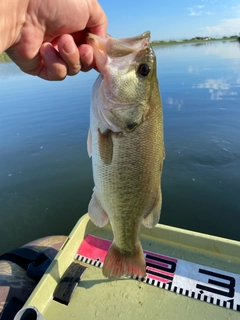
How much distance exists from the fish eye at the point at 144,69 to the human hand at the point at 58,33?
0.33 metres

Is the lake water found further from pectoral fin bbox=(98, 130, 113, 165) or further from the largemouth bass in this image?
pectoral fin bbox=(98, 130, 113, 165)

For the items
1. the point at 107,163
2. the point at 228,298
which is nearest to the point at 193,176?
the point at 228,298

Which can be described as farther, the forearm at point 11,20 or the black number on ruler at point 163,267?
the black number on ruler at point 163,267

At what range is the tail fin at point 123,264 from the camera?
1.80 metres

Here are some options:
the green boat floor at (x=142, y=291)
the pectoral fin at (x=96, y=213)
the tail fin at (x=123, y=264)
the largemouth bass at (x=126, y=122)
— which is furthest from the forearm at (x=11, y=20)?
the green boat floor at (x=142, y=291)

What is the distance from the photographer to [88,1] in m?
1.81

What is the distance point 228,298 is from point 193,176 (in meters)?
3.00

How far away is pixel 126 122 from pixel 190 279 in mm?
1617

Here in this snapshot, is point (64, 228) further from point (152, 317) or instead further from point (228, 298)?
point (228, 298)

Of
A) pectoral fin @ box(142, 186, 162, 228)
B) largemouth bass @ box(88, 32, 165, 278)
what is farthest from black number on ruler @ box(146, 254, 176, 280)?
largemouth bass @ box(88, 32, 165, 278)

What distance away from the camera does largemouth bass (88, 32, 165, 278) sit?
1.56 meters

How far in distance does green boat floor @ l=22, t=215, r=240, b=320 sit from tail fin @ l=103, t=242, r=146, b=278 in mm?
573

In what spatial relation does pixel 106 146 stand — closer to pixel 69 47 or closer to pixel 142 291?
pixel 69 47

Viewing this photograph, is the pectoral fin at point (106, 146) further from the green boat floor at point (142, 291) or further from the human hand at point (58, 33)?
the green boat floor at point (142, 291)
